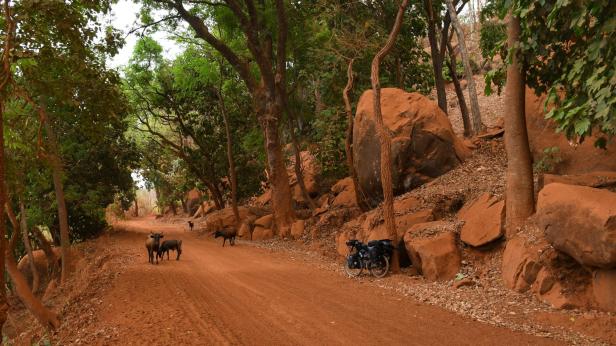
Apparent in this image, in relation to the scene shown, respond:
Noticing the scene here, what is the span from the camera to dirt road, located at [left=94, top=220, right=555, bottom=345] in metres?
6.74

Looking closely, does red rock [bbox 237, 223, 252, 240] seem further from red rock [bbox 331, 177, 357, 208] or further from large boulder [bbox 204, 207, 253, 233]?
red rock [bbox 331, 177, 357, 208]

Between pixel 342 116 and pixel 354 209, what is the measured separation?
4344 millimetres

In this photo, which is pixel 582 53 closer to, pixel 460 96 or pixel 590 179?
pixel 590 179

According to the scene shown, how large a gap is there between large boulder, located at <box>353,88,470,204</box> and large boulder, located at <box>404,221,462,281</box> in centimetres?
488

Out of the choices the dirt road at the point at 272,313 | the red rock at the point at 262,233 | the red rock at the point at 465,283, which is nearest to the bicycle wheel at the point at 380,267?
the dirt road at the point at 272,313

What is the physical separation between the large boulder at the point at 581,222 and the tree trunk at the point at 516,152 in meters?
1.36

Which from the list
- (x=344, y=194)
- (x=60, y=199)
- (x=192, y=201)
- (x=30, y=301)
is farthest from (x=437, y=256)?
(x=192, y=201)

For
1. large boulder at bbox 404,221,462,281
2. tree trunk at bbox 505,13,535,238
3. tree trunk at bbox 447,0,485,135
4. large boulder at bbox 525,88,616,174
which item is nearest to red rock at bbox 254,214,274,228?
tree trunk at bbox 447,0,485,135

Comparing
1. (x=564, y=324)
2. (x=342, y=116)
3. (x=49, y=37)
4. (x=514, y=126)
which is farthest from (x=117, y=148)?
(x=564, y=324)

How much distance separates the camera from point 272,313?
8031 mm

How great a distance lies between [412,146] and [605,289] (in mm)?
9492

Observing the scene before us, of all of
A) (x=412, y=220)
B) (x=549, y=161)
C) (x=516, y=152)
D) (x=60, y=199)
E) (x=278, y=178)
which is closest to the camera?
A: (x=516, y=152)

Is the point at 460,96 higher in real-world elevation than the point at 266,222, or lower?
higher

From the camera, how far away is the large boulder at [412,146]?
16.3 m
